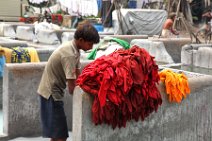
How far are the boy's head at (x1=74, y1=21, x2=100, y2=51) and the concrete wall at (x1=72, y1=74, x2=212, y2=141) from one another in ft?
1.52

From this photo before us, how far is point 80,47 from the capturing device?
497cm

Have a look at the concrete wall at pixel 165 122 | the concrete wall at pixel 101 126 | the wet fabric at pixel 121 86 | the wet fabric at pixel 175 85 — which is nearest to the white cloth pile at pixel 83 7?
the concrete wall at pixel 101 126

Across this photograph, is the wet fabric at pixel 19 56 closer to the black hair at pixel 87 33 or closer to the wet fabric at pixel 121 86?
the wet fabric at pixel 121 86

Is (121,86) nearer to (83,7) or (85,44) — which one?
(85,44)

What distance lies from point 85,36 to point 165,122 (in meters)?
1.57

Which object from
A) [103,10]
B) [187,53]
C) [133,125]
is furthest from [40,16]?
[133,125]

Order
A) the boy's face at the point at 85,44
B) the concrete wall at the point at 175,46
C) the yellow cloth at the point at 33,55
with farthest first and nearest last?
1. the concrete wall at the point at 175,46
2. the yellow cloth at the point at 33,55
3. the boy's face at the point at 85,44

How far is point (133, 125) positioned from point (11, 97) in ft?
7.08

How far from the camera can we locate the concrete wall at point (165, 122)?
4887 mm

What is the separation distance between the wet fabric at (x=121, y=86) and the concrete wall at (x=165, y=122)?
0.10m

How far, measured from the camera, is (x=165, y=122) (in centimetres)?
571

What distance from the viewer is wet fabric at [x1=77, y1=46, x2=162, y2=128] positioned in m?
4.80

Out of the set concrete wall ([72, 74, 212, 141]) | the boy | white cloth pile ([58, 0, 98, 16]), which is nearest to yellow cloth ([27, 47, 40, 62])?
concrete wall ([72, 74, 212, 141])

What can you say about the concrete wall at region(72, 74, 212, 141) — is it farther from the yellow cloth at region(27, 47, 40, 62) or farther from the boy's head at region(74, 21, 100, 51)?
the yellow cloth at region(27, 47, 40, 62)
